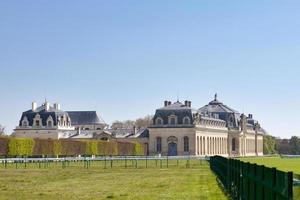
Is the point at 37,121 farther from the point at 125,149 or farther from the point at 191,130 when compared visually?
the point at 191,130

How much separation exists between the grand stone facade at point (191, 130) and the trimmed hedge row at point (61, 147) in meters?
6.21

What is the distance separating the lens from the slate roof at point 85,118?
170 metres

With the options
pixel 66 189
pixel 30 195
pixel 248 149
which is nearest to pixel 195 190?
pixel 66 189

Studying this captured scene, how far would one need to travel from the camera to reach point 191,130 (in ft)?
454

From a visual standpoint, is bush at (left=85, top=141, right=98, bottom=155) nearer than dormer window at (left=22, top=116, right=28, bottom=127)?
Yes

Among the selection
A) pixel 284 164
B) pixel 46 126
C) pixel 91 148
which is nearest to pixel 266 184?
pixel 284 164

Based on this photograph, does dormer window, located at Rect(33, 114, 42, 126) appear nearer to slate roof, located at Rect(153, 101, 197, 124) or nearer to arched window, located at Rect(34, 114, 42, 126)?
arched window, located at Rect(34, 114, 42, 126)

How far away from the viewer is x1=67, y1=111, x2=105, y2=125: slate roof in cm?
16988

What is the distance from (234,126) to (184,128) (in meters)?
31.0

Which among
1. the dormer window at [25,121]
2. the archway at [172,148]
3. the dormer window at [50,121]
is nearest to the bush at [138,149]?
the archway at [172,148]

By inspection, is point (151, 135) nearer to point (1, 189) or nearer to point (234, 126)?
point (234, 126)

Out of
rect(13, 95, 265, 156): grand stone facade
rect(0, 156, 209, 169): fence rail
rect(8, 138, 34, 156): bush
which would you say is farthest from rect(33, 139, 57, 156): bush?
rect(13, 95, 265, 156): grand stone facade

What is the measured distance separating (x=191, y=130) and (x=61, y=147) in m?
42.0

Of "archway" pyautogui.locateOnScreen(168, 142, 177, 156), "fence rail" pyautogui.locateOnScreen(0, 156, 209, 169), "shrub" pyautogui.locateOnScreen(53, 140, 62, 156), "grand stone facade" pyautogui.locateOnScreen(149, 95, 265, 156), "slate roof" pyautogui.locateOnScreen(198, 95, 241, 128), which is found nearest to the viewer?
"fence rail" pyautogui.locateOnScreen(0, 156, 209, 169)
